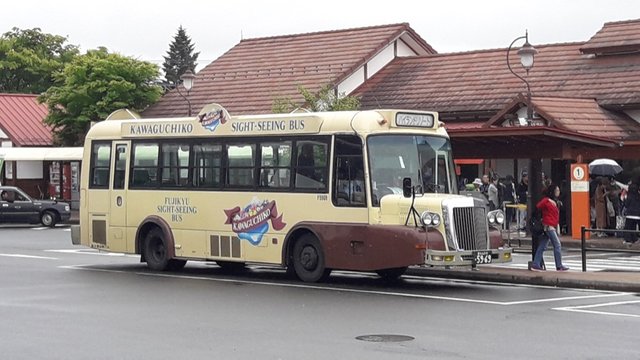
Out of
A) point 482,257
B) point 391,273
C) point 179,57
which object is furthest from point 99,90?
point 179,57

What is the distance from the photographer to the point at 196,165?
2294 centimetres

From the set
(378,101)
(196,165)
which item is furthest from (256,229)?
(378,101)

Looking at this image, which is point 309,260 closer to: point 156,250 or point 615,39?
point 156,250

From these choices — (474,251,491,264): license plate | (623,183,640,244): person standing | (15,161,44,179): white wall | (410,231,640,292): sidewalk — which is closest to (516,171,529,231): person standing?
(623,183,640,244): person standing

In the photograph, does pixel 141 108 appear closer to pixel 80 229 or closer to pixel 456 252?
pixel 80 229

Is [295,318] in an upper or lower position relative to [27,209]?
lower

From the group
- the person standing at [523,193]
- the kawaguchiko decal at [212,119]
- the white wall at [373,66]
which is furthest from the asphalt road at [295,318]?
the white wall at [373,66]

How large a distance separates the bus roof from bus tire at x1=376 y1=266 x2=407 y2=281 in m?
2.60

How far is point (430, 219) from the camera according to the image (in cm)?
1912

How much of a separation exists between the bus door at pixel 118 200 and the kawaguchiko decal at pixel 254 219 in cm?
304

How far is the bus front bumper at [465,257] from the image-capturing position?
62.2 feet

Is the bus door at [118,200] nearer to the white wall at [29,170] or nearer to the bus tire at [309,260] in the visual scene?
the bus tire at [309,260]

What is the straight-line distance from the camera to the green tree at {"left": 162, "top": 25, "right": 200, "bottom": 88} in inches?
3969

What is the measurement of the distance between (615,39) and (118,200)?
24.6 metres
